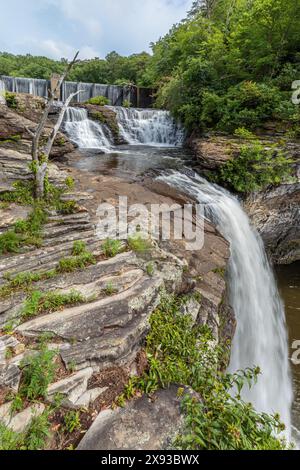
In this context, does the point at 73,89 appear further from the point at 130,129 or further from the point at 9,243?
the point at 9,243

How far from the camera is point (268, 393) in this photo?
5090 millimetres

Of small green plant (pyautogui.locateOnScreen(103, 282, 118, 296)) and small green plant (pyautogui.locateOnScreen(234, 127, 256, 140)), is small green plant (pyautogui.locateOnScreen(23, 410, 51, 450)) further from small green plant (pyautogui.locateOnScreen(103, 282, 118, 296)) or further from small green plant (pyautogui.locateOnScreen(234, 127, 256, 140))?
small green plant (pyautogui.locateOnScreen(234, 127, 256, 140))

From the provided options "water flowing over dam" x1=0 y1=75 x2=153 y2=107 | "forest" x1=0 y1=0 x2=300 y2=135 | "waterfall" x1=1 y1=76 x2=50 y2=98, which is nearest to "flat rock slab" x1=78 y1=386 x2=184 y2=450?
"forest" x1=0 y1=0 x2=300 y2=135

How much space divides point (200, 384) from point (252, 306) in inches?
139

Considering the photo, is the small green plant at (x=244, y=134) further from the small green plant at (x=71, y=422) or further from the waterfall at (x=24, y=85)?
the waterfall at (x=24, y=85)

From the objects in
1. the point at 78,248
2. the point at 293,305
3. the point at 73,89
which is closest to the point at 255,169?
the point at 293,305

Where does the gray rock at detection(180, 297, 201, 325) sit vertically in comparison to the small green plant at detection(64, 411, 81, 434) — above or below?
above

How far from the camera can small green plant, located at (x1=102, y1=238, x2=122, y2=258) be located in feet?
14.4

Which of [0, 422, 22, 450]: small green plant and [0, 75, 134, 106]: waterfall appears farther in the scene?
[0, 75, 134, 106]: waterfall

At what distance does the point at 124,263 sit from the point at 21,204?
2.74 metres

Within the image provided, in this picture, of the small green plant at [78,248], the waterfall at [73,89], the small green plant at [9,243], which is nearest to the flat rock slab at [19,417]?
the small green plant at [78,248]

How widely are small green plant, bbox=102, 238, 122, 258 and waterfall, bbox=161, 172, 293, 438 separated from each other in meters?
2.78

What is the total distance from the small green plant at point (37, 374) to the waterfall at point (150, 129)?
13253 mm
